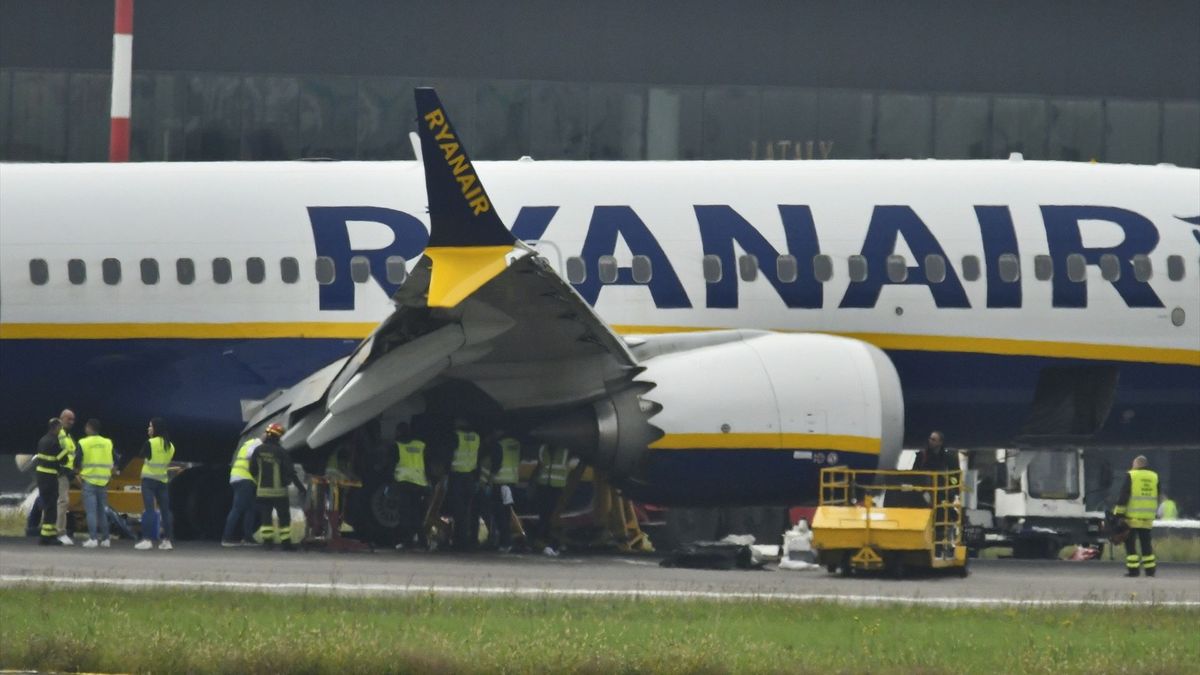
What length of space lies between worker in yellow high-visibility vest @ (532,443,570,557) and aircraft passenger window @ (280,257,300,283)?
12.8ft

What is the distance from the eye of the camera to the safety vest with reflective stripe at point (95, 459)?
25969mm

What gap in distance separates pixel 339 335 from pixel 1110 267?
1010 cm

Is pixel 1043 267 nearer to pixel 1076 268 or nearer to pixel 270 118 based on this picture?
pixel 1076 268

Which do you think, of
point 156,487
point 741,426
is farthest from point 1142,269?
point 156,487

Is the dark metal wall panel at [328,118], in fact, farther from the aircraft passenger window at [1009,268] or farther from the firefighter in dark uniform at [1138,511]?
the firefighter in dark uniform at [1138,511]

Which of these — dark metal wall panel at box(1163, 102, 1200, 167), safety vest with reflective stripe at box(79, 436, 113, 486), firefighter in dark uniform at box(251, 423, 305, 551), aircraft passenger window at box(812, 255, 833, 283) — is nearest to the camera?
firefighter in dark uniform at box(251, 423, 305, 551)

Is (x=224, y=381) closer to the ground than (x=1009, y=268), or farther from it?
closer to the ground

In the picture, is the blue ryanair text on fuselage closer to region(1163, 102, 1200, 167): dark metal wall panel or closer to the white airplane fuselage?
the white airplane fuselage

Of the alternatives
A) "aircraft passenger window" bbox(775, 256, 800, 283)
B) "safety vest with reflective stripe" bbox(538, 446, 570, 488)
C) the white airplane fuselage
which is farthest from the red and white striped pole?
"aircraft passenger window" bbox(775, 256, 800, 283)

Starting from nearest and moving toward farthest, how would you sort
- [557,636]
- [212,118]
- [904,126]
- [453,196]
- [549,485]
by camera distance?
[557,636] → [453,196] → [549,485] → [212,118] → [904,126]

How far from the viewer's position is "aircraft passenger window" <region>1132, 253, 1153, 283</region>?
2711cm

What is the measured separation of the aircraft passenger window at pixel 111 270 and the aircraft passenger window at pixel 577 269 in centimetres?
582

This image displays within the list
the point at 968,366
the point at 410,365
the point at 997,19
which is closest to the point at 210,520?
the point at 410,365

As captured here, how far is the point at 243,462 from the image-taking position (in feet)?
84.8
